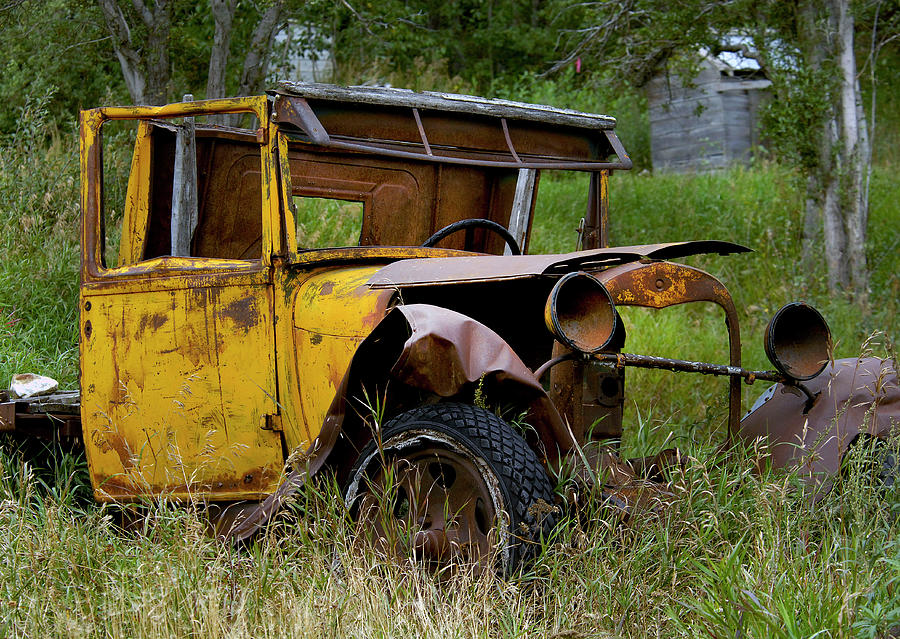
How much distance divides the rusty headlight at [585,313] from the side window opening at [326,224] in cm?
483

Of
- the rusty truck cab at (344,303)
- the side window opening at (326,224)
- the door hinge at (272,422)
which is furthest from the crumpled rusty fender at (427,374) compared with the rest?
the side window opening at (326,224)

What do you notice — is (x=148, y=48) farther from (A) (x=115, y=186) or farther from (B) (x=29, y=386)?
(B) (x=29, y=386)

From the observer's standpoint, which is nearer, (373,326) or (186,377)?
(373,326)

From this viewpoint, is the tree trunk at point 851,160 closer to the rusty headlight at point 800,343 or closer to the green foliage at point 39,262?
the rusty headlight at point 800,343

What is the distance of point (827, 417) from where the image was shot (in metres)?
3.66

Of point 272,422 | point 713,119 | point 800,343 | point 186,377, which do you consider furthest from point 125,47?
point 713,119

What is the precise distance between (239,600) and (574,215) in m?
8.97

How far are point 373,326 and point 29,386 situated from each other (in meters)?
2.42

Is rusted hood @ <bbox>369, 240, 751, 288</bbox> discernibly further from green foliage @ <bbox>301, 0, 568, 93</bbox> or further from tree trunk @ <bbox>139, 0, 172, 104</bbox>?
green foliage @ <bbox>301, 0, 568, 93</bbox>

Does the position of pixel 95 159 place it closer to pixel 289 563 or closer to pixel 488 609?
pixel 289 563

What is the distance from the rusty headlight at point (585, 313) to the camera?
298 centimetres

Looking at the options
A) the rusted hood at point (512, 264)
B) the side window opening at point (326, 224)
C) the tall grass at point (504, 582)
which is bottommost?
the tall grass at point (504, 582)

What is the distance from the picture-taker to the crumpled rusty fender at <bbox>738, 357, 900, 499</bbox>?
3.51 m

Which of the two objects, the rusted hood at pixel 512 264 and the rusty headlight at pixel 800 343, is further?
the rusty headlight at pixel 800 343
